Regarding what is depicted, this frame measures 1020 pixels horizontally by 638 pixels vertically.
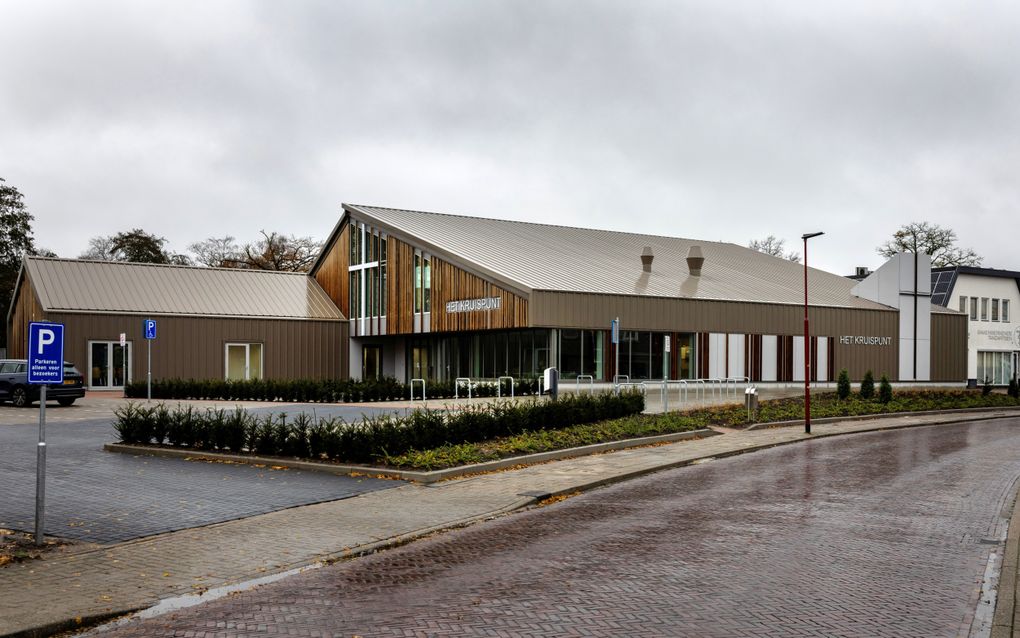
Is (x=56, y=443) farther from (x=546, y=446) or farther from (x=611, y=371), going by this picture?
(x=611, y=371)

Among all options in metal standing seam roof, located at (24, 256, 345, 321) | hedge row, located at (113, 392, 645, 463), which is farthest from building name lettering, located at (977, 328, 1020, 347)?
hedge row, located at (113, 392, 645, 463)

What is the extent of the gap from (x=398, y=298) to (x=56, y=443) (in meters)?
28.5

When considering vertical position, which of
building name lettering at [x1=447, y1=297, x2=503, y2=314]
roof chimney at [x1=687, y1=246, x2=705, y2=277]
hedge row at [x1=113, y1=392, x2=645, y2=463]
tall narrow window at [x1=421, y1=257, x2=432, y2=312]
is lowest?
hedge row at [x1=113, y1=392, x2=645, y2=463]

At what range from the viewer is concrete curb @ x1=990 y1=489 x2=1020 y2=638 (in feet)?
22.6

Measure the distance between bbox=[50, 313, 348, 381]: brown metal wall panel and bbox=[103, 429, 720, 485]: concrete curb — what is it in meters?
26.4

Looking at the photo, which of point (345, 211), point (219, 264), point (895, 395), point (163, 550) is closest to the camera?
point (163, 550)

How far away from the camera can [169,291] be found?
46.8 metres

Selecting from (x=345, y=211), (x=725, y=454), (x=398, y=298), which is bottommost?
(x=725, y=454)

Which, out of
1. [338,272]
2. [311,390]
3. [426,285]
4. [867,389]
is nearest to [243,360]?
[338,272]

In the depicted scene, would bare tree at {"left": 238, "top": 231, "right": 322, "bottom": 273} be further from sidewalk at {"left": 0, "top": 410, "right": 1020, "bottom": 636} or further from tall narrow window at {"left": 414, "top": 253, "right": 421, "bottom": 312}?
sidewalk at {"left": 0, "top": 410, "right": 1020, "bottom": 636}

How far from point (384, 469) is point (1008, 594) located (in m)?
9.62

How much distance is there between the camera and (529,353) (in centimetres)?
4034

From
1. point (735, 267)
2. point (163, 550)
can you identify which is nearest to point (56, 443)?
point (163, 550)

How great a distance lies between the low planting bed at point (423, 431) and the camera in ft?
52.8
